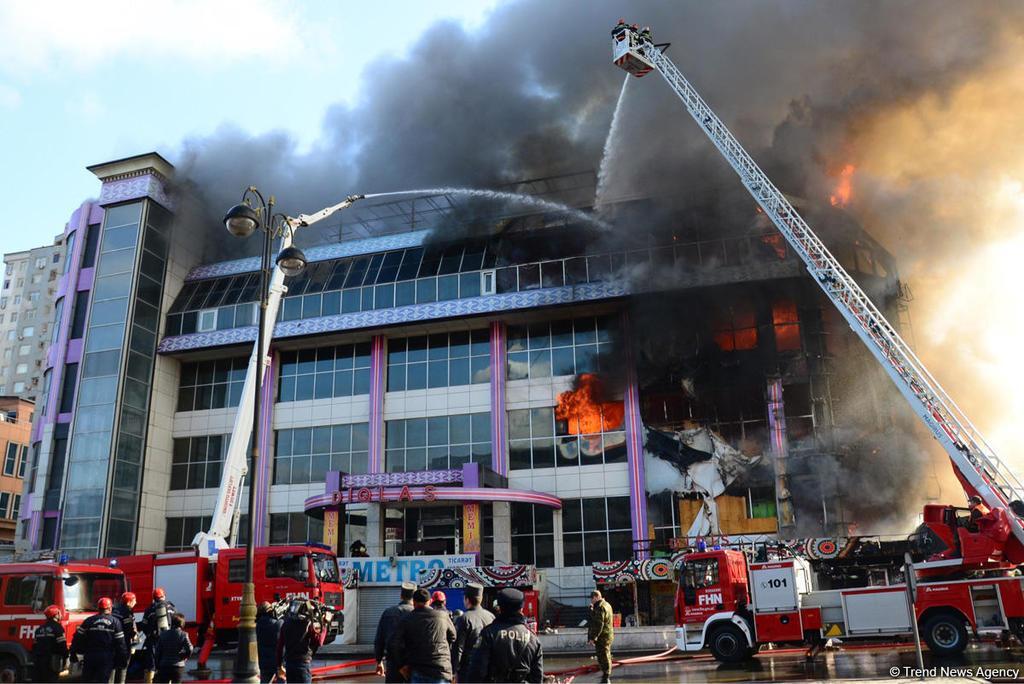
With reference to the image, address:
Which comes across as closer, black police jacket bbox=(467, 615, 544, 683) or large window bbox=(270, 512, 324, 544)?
black police jacket bbox=(467, 615, 544, 683)

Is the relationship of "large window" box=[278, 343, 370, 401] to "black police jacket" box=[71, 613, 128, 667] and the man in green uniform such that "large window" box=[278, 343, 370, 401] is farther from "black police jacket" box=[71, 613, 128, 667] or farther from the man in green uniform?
"black police jacket" box=[71, 613, 128, 667]

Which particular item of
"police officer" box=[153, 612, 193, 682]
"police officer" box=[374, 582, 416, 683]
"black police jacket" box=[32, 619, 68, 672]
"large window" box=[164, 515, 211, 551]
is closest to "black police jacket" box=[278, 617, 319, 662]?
"police officer" box=[374, 582, 416, 683]

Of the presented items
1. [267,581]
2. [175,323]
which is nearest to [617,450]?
[267,581]

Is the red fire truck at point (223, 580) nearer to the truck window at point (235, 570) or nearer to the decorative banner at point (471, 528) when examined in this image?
the truck window at point (235, 570)

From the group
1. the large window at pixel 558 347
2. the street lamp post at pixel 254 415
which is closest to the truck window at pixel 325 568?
the street lamp post at pixel 254 415

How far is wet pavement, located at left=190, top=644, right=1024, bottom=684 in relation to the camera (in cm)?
1333

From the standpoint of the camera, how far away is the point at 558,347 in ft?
121

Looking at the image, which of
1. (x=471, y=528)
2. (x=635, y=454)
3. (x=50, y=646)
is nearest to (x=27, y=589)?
(x=50, y=646)

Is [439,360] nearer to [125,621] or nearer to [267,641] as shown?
[125,621]

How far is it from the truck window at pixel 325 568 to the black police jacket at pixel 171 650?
36.3ft

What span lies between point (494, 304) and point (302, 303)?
1052cm

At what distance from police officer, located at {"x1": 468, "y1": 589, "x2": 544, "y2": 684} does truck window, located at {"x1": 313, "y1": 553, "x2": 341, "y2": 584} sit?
17.7 metres

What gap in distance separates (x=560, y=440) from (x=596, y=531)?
4.31 metres

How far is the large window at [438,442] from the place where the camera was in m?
36.4
